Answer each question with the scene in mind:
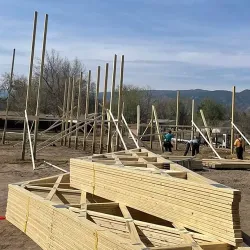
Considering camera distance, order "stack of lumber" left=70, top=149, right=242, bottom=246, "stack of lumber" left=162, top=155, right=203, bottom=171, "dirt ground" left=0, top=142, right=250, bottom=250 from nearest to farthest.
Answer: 1. "stack of lumber" left=70, top=149, right=242, bottom=246
2. "dirt ground" left=0, top=142, right=250, bottom=250
3. "stack of lumber" left=162, top=155, right=203, bottom=171

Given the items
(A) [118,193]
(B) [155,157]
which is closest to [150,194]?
(A) [118,193]

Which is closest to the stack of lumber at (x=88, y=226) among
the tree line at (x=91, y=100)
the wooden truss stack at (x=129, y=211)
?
the wooden truss stack at (x=129, y=211)

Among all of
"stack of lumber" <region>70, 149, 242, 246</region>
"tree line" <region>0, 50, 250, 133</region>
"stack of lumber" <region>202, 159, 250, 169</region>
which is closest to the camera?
"stack of lumber" <region>70, 149, 242, 246</region>

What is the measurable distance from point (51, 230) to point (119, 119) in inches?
471

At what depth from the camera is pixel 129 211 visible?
6.52 metres

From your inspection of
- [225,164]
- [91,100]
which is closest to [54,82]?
[91,100]

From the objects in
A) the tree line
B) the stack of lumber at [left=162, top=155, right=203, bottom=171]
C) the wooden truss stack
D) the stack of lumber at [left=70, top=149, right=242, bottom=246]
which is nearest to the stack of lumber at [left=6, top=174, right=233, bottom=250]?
the wooden truss stack

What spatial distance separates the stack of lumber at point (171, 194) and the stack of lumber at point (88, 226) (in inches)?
5.3

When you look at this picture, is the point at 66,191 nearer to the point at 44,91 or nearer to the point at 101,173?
the point at 101,173

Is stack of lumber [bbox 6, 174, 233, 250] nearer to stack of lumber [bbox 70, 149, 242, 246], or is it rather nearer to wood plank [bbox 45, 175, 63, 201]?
wood plank [bbox 45, 175, 63, 201]

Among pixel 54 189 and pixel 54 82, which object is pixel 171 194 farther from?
pixel 54 82

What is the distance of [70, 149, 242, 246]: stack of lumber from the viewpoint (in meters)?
4.59

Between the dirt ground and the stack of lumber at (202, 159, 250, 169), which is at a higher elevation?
the stack of lumber at (202, 159, 250, 169)

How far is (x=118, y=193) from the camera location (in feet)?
21.6
